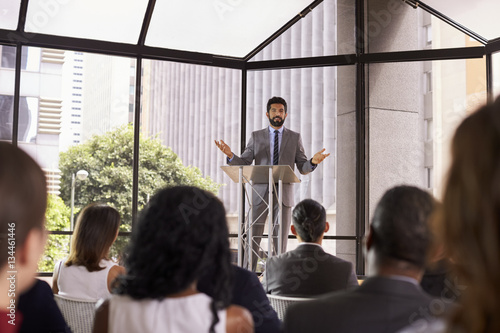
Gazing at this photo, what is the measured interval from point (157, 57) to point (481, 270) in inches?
235

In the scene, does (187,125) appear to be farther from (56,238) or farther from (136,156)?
(56,238)

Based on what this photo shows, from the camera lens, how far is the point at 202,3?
6.08 meters

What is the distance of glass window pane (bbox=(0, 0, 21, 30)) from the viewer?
5578 millimetres

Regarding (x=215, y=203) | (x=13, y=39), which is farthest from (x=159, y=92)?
(x=215, y=203)

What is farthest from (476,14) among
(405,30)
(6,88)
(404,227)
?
(404,227)

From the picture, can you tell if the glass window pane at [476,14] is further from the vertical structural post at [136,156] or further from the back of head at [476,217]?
the back of head at [476,217]

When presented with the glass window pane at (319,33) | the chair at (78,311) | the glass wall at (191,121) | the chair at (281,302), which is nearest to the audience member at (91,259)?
the chair at (78,311)

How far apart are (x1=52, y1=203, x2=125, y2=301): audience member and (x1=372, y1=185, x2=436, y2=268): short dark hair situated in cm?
151

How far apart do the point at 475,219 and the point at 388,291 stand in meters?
0.69

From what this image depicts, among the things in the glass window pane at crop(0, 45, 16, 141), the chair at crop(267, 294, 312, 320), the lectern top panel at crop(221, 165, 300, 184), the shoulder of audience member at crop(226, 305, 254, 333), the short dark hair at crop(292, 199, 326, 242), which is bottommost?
the chair at crop(267, 294, 312, 320)

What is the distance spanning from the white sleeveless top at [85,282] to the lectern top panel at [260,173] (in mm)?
2181

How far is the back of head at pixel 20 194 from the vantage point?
90 cm

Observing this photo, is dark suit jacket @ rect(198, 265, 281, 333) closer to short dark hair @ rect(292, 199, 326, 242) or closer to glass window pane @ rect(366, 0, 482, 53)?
short dark hair @ rect(292, 199, 326, 242)

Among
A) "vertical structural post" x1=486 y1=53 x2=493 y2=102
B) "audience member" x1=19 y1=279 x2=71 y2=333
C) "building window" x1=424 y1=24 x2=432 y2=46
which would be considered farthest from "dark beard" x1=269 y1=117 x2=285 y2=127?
"audience member" x1=19 y1=279 x2=71 y2=333
